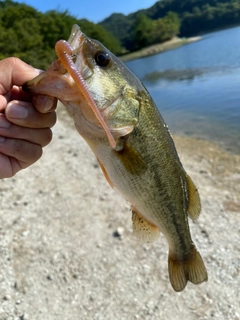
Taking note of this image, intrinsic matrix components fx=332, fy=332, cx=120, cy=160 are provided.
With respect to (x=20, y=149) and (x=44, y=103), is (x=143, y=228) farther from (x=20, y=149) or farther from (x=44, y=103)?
(x=44, y=103)

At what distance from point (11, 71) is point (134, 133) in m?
1.03

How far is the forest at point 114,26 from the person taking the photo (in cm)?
4309

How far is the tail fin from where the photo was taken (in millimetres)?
2805

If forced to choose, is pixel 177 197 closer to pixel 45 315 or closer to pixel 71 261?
pixel 45 315

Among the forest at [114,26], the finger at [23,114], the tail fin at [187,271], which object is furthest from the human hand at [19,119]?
the forest at [114,26]

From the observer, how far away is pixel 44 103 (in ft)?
6.99

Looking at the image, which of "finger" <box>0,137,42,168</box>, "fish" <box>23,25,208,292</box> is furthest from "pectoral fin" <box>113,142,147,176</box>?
"finger" <box>0,137,42,168</box>

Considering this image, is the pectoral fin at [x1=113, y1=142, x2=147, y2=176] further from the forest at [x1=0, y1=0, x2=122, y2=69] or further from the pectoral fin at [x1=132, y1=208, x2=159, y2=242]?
the forest at [x1=0, y1=0, x2=122, y2=69]

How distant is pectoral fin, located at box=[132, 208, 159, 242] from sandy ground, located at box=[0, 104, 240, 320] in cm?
238

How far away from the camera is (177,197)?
2549 millimetres

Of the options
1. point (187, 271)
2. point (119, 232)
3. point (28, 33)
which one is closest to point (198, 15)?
point (28, 33)

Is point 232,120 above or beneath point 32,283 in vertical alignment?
beneath

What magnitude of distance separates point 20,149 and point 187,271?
1703 mm

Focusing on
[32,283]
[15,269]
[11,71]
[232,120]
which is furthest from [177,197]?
[232,120]
